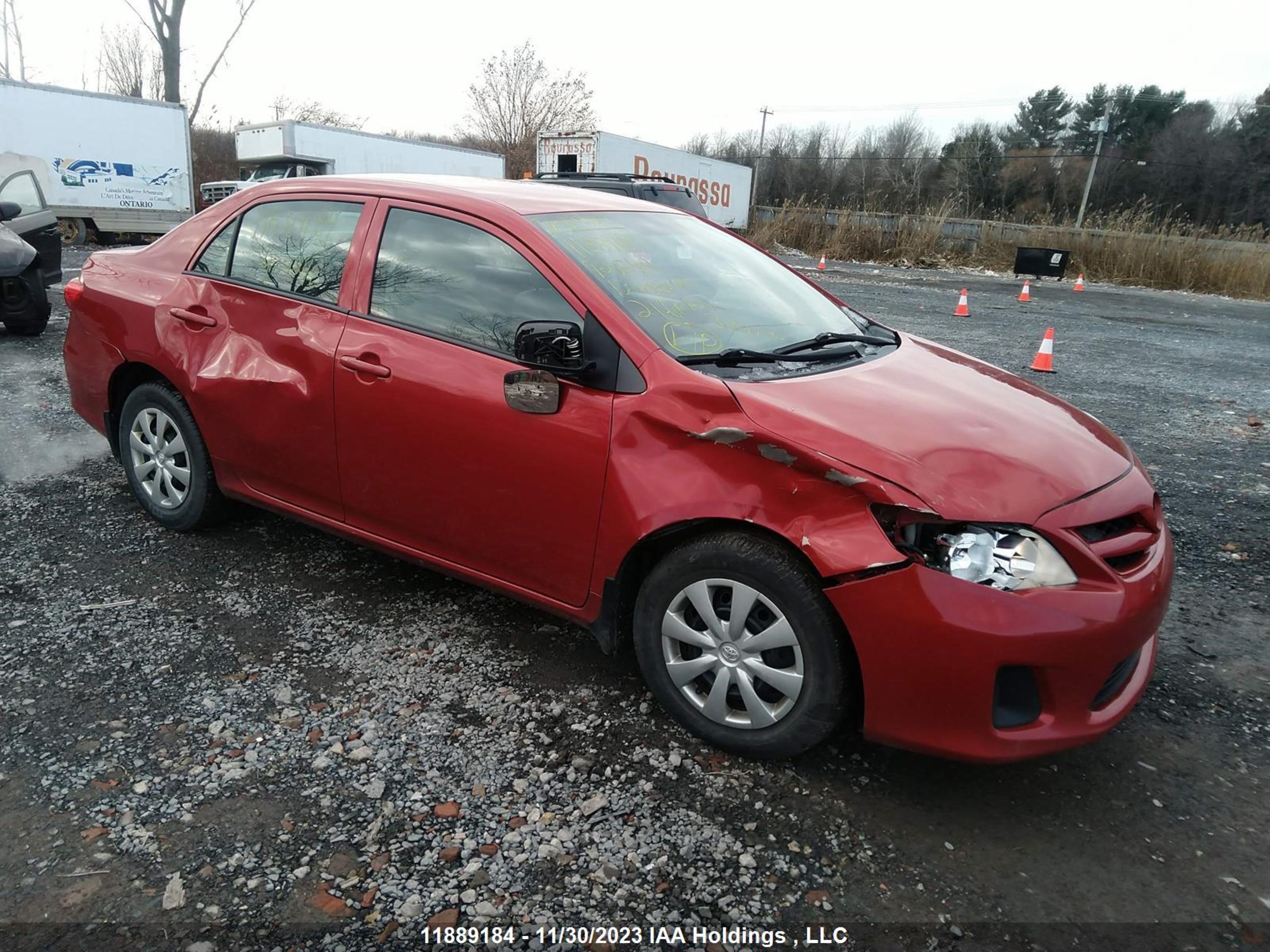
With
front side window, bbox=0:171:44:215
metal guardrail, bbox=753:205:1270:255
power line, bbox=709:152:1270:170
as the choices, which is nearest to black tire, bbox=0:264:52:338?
front side window, bbox=0:171:44:215

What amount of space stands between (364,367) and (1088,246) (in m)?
26.4

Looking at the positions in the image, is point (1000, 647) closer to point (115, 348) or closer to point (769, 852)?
point (769, 852)

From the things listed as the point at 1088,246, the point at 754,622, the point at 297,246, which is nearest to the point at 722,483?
the point at 754,622

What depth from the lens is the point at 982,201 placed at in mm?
53812

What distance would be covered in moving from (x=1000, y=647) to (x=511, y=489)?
1.57 metres

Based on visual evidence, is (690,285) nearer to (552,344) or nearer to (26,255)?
(552,344)

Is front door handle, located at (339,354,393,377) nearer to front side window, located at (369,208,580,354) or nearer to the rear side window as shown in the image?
front side window, located at (369,208,580,354)

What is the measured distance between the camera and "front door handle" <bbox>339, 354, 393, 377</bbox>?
10.3 feet

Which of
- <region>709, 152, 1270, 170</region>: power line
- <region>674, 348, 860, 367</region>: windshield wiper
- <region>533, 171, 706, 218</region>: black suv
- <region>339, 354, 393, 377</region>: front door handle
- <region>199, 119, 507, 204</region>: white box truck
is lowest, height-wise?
<region>339, 354, 393, 377</region>: front door handle

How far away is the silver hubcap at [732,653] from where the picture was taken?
2.51 meters

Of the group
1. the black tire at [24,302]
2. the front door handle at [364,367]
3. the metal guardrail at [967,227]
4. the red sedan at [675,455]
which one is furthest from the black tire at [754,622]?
the metal guardrail at [967,227]

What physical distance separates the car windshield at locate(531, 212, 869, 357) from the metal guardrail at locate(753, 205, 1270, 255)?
2432 centimetres

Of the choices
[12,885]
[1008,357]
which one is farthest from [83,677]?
[1008,357]

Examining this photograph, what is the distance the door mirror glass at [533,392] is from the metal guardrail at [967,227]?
2558cm
